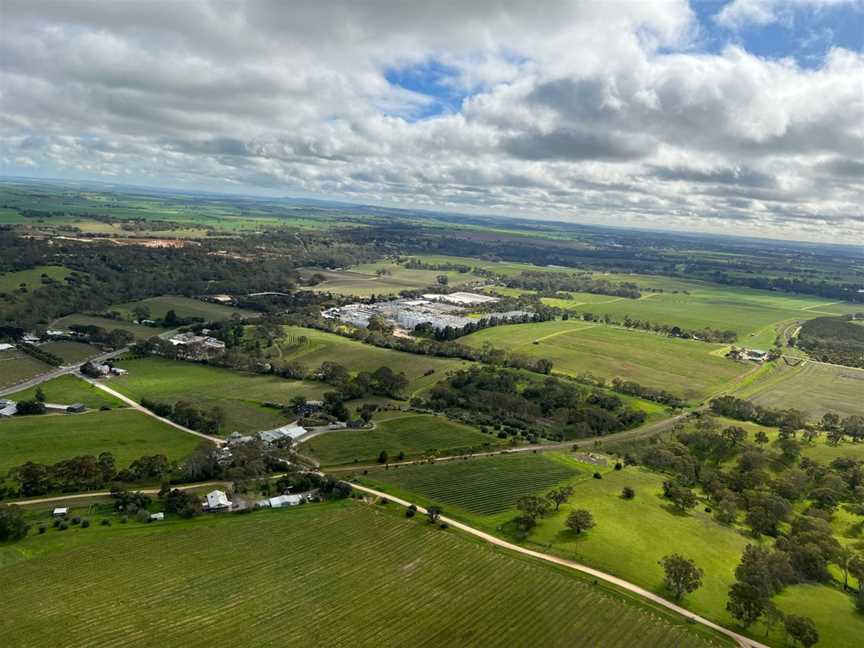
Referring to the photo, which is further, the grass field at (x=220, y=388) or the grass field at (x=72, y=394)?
the grass field at (x=72, y=394)

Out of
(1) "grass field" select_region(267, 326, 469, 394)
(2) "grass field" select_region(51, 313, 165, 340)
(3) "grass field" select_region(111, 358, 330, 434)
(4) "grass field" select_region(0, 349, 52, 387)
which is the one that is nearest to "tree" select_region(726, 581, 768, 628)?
(3) "grass field" select_region(111, 358, 330, 434)

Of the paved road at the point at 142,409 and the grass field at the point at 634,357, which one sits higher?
the grass field at the point at 634,357

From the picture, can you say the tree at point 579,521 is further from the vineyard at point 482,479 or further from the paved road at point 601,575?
the vineyard at point 482,479

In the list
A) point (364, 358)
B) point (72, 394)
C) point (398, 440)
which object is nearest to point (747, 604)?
point (398, 440)

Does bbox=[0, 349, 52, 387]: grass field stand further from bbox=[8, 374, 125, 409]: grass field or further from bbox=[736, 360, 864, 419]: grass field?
bbox=[736, 360, 864, 419]: grass field

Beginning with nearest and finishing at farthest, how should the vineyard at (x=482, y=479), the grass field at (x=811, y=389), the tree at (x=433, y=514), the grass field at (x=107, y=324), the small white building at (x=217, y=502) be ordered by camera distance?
the tree at (x=433, y=514), the small white building at (x=217, y=502), the vineyard at (x=482, y=479), the grass field at (x=811, y=389), the grass field at (x=107, y=324)

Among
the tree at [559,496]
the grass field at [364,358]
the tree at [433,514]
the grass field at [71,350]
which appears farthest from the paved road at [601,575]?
the grass field at [71,350]
